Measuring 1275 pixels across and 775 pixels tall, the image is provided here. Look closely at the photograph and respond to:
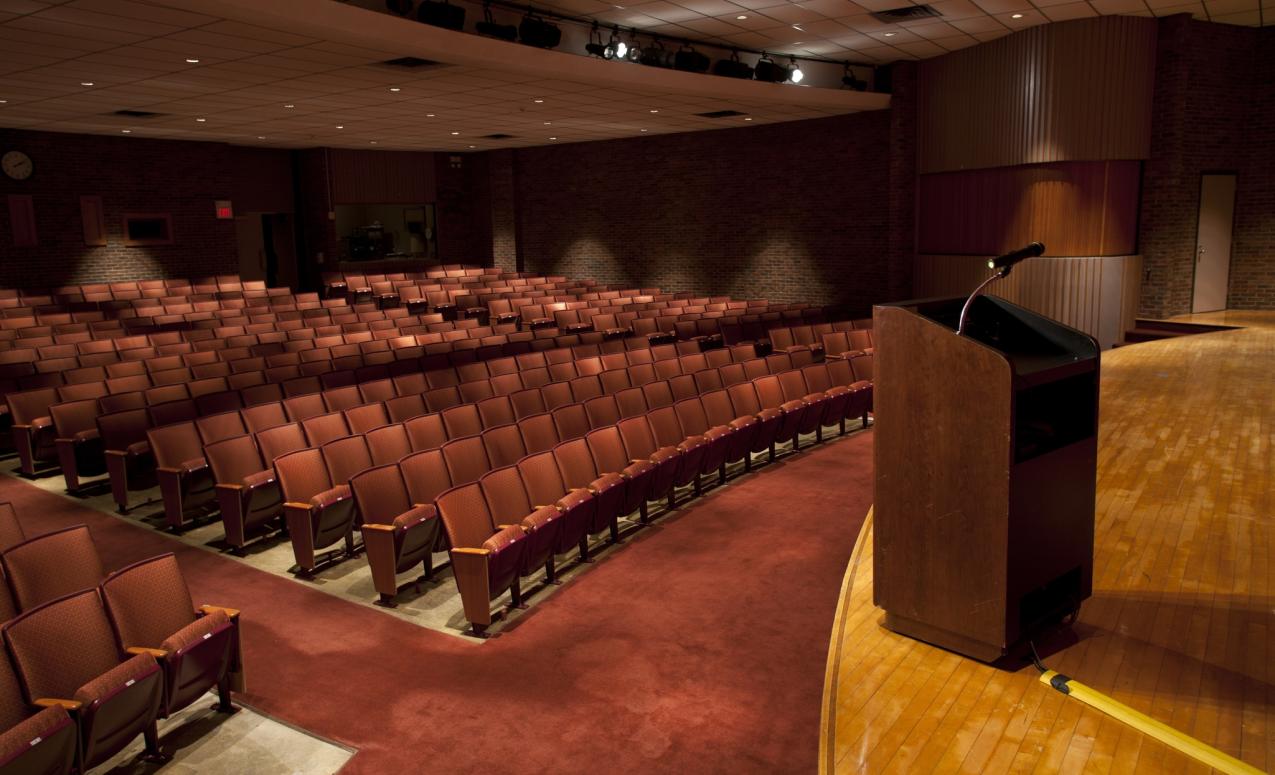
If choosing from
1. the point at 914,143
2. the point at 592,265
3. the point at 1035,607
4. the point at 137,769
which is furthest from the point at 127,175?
the point at 1035,607

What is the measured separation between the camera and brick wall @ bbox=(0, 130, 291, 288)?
11.2 meters

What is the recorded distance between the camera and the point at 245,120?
10.4 metres

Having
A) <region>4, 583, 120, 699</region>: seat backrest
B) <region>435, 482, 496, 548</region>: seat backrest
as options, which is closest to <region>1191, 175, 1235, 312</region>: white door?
<region>435, 482, 496, 548</region>: seat backrest

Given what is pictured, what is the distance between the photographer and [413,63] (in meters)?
7.27

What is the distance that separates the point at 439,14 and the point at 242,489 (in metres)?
4.19

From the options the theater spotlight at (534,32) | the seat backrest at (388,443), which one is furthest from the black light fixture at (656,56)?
the seat backrest at (388,443)

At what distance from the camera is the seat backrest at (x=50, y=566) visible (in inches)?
122

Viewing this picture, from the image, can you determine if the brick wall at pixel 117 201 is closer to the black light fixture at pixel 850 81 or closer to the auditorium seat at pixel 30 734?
the black light fixture at pixel 850 81

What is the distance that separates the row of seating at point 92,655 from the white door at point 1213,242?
33.1 feet

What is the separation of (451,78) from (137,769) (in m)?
6.44

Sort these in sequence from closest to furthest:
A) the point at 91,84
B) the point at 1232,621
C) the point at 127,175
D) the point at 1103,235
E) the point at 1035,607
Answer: the point at 1035,607 → the point at 1232,621 → the point at 91,84 → the point at 1103,235 → the point at 127,175

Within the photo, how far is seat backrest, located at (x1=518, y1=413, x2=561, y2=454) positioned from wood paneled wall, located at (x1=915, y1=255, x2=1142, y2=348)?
5.40 metres

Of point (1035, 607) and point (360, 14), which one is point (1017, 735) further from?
point (360, 14)

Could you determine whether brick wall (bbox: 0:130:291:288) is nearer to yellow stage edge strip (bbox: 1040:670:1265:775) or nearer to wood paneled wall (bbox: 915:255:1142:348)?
wood paneled wall (bbox: 915:255:1142:348)
